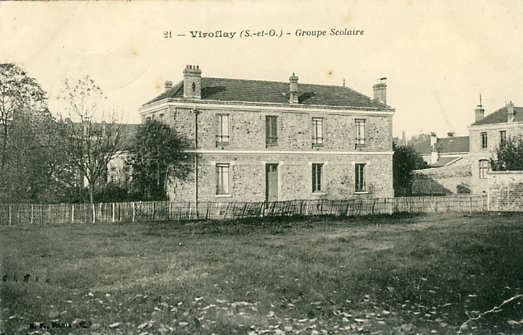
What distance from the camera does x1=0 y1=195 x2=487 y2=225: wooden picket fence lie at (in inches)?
797

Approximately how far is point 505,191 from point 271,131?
13.2 meters

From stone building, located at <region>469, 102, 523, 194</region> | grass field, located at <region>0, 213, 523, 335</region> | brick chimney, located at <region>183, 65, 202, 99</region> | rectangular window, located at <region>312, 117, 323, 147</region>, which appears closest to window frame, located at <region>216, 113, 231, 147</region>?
brick chimney, located at <region>183, 65, 202, 99</region>

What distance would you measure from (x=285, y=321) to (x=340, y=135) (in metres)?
23.9

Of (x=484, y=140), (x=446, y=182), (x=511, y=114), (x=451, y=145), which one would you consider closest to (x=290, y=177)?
(x=446, y=182)

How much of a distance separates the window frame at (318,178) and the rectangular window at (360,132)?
10.5 ft

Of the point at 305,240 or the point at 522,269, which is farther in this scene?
the point at 305,240

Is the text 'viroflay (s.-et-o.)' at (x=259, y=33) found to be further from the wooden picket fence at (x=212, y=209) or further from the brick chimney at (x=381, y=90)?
the brick chimney at (x=381, y=90)

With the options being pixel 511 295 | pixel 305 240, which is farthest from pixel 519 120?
pixel 511 295

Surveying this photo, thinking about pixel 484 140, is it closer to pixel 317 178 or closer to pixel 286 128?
pixel 317 178

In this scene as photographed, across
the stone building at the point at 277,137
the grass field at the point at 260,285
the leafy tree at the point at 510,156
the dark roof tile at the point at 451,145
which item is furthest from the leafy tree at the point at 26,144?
the dark roof tile at the point at 451,145

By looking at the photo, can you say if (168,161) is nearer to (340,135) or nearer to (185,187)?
(185,187)

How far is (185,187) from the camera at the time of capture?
27.3 m

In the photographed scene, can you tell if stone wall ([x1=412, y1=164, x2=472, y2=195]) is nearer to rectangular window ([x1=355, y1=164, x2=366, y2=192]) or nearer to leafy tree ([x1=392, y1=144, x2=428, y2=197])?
leafy tree ([x1=392, y1=144, x2=428, y2=197])

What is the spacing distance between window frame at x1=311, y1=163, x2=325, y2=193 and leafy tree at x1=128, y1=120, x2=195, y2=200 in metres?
7.82
